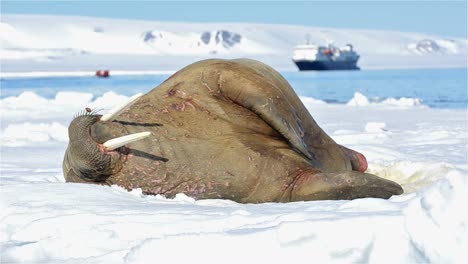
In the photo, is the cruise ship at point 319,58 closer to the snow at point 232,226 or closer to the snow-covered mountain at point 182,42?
the snow-covered mountain at point 182,42

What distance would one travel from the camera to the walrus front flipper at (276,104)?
3926 millimetres

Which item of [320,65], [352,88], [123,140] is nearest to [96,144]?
[123,140]

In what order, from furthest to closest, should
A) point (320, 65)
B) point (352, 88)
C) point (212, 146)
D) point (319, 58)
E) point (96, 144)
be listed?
point (320, 65)
point (319, 58)
point (352, 88)
point (212, 146)
point (96, 144)

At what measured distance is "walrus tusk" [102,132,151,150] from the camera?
355 centimetres

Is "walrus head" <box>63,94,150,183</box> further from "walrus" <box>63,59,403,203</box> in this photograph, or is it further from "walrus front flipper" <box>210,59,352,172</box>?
"walrus front flipper" <box>210,59,352,172</box>

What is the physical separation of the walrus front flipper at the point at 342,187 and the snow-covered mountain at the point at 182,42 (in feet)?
290

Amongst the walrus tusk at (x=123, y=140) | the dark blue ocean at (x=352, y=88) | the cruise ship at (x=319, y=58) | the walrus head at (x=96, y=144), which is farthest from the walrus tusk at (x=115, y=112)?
the cruise ship at (x=319, y=58)

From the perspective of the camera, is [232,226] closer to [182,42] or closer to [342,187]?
[342,187]

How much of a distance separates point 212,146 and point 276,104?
0.38m

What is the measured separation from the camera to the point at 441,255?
6.78 feet

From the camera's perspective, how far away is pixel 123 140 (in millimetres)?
3570

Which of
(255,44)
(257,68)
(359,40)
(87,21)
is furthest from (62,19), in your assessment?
(257,68)

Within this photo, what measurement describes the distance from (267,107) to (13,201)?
48.2 inches

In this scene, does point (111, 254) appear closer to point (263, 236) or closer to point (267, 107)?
point (263, 236)
